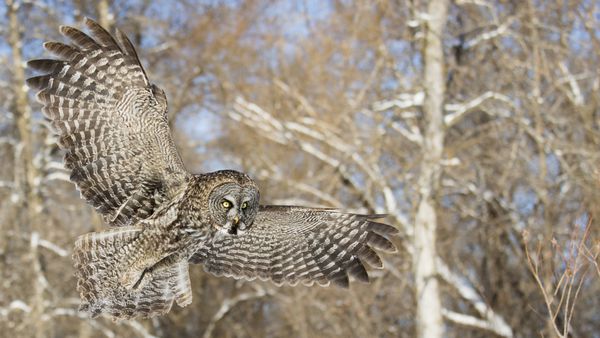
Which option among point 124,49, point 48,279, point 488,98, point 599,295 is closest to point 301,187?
point 488,98

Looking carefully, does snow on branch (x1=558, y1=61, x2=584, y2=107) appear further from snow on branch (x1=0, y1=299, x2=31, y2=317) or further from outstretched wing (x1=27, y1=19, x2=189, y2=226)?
snow on branch (x1=0, y1=299, x2=31, y2=317)

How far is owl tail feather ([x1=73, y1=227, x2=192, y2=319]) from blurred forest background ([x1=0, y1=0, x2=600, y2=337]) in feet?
21.8

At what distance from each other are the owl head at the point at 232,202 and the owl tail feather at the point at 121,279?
50 cm

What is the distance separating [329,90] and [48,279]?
23.4ft

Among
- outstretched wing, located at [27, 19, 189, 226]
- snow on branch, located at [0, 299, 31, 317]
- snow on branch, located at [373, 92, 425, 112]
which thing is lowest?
snow on branch, located at [0, 299, 31, 317]

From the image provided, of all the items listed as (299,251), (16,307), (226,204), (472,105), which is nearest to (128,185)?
(226,204)

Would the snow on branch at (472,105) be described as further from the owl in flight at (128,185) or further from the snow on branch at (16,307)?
the snow on branch at (16,307)

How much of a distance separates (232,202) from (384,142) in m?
8.44

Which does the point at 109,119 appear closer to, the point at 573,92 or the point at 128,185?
the point at 128,185

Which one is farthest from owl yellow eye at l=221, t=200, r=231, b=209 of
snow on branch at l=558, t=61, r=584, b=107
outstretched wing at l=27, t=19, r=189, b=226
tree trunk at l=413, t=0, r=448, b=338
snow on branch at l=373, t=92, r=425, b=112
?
snow on branch at l=558, t=61, r=584, b=107

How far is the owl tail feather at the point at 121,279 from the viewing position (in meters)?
5.45

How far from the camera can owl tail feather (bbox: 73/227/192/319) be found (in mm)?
5445

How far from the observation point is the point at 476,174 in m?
14.1

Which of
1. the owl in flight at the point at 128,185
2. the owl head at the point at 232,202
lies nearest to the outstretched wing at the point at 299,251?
the owl in flight at the point at 128,185
